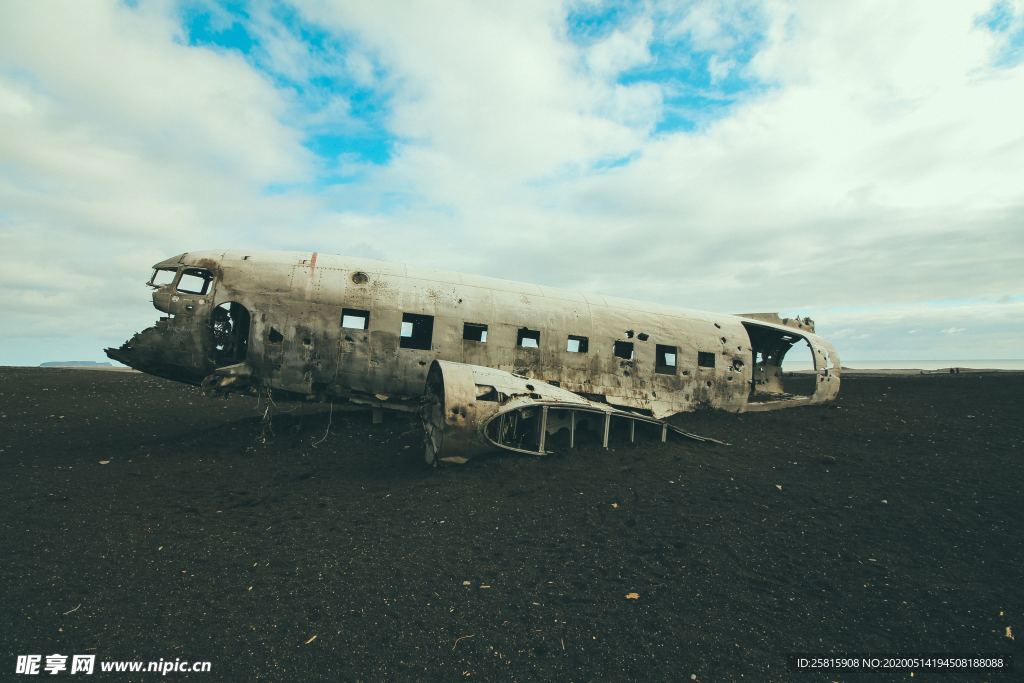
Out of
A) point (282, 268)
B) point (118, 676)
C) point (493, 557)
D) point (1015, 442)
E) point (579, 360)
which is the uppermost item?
point (282, 268)

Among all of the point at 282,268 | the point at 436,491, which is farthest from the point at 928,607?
the point at 282,268

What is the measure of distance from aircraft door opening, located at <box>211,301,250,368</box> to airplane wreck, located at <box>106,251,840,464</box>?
3cm

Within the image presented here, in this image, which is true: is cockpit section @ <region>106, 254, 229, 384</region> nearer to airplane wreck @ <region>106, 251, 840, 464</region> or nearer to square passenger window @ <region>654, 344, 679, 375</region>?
airplane wreck @ <region>106, 251, 840, 464</region>

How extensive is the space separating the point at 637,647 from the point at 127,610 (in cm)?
630

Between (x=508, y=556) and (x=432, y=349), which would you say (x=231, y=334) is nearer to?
(x=432, y=349)

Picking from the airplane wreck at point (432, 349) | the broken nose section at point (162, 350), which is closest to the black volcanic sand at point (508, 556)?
the airplane wreck at point (432, 349)

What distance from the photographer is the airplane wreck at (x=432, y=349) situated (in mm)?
11789

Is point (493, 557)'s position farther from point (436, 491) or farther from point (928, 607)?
point (928, 607)

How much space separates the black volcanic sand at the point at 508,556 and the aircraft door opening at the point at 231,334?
2365 millimetres

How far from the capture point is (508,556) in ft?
24.8

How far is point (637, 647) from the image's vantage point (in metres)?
5.67

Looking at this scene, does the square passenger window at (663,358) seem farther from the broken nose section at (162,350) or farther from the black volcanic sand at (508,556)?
the broken nose section at (162,350)

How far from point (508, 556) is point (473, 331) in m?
7.10

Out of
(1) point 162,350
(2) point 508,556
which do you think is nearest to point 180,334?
(1) point 162,350
